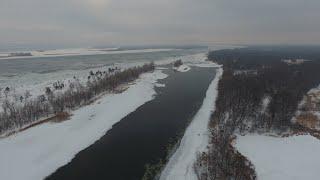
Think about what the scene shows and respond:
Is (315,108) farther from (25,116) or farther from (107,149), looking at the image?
(25,116)

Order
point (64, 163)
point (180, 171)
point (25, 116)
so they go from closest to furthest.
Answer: point (180, 171) → point (64, 163) → point (25, 116)

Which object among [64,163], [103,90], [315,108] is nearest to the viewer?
[64,163]

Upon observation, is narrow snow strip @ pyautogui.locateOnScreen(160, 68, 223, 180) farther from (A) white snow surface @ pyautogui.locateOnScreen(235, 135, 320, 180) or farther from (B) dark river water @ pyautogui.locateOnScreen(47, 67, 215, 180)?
(A) white snow surface @ pyautogui.locateOnScreen(235, 135, 320, 180)

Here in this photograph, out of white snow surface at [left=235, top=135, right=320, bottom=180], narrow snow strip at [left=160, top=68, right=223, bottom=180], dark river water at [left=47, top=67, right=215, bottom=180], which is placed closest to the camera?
white snow surface at [left=235, top=135, right=320, bottom=180]

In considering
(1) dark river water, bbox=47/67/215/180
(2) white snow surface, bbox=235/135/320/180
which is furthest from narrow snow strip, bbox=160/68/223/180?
(2) white snow surface, bbox=235/135/320/180

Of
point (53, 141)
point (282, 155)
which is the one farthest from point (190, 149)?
point (53, 141)

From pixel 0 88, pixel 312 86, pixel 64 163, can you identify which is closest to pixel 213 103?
pixel 64 163

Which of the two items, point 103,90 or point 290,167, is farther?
point 103,90
